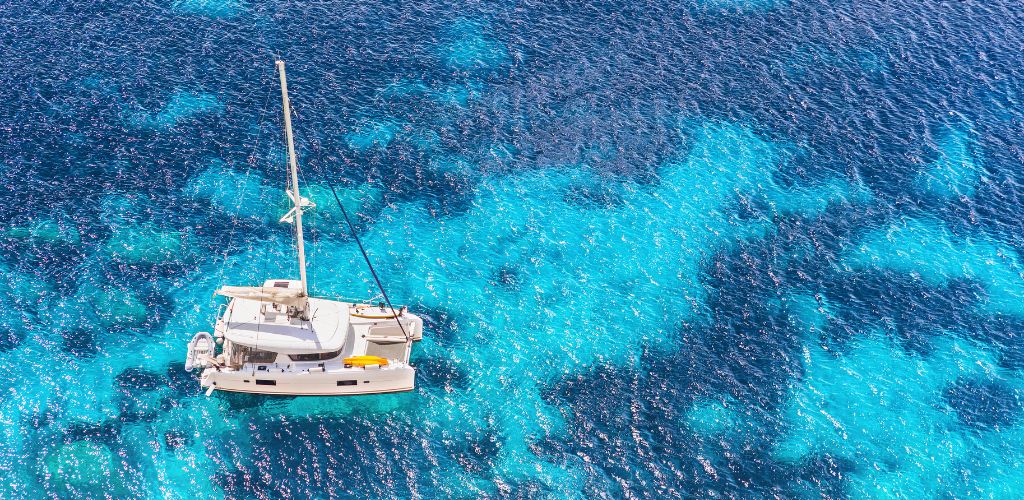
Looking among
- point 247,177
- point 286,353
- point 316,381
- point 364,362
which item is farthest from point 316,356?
point 247,177

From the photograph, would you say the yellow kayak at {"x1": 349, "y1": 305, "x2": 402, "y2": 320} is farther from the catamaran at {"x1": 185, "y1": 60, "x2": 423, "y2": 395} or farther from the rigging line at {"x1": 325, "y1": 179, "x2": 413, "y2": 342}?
the catamaran at {"x1": 185, "y1": 60, "x2": 423, "y2": 395}

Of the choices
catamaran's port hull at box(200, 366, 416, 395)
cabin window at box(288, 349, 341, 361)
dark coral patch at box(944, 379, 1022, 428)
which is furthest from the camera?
dark coral patch at box(944, 379, 1022, 428)

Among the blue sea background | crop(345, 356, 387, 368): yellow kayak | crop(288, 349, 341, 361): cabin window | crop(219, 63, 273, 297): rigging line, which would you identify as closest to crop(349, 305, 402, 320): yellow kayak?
the blue sea background

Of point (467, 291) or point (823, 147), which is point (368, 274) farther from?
point (823, 147)

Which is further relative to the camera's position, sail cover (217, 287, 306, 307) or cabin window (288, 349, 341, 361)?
cabin window (288, 349, 341, 361)

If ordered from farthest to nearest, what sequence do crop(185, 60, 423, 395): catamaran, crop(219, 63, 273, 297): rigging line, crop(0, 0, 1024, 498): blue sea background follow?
crop(219, 63, 273, 297): rigging line → crop(185, 60, 423, 395): catamaran → crop(0, 0, 1024, 498): blue sea background

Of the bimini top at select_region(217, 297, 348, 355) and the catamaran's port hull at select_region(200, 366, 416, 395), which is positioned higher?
the bimini top at select_region(217, 297, 348, 355)

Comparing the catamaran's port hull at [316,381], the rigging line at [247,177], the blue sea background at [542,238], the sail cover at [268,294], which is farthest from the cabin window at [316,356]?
the rigging line at [247,177]

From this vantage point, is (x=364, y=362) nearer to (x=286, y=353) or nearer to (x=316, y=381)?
(x=316, y=381)

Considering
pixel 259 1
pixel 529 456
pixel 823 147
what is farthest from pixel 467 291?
pixel 259 1
